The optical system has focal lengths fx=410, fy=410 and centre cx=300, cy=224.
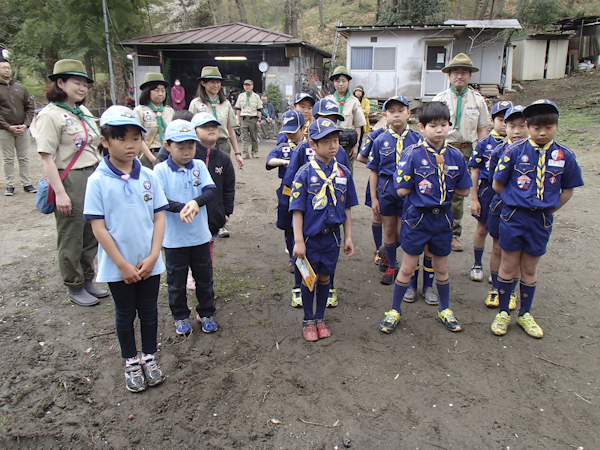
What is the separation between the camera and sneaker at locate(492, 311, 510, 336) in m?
3.53

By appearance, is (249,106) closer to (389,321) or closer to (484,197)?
(484,197)

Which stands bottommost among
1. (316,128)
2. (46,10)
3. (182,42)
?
(316,128)

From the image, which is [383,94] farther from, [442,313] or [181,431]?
[181,431]

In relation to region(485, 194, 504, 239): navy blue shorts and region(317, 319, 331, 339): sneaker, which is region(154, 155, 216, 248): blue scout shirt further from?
region(485, 194, 504, 239): navy blue shorts

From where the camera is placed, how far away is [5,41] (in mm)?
21781

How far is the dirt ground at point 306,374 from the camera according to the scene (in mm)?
2510

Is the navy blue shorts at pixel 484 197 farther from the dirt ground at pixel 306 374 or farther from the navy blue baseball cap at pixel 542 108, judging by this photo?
the navy blue baseball cap at pixel 542 108

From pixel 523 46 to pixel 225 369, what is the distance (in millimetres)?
26430

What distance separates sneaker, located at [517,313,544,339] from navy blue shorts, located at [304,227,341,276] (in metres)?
1.75

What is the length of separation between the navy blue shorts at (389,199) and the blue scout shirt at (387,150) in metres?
0.09

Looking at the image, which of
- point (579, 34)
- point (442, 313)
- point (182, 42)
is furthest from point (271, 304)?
point (579, 34)

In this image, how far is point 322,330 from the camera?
141 inches

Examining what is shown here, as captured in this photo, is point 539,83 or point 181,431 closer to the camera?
point 181,431

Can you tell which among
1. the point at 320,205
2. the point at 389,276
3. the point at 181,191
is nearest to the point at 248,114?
the point at 389,276
